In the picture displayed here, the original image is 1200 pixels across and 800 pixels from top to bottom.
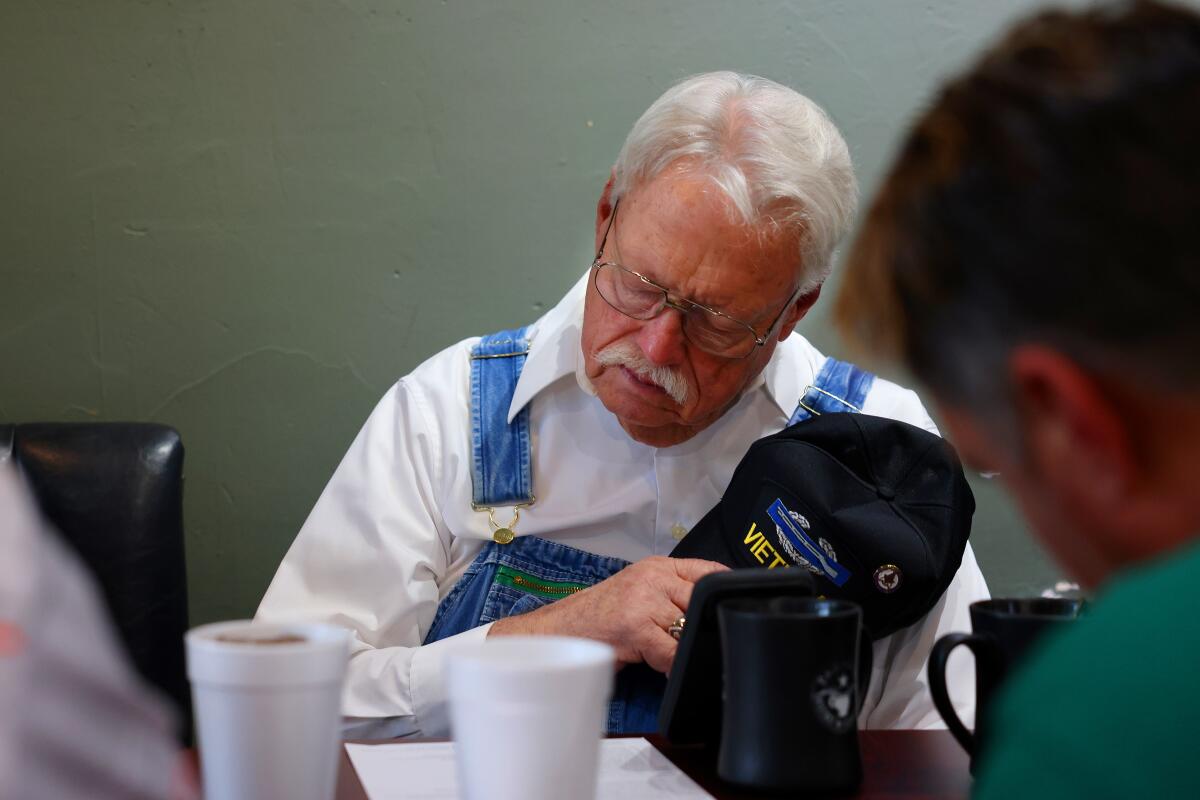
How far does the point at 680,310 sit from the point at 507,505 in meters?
0.34

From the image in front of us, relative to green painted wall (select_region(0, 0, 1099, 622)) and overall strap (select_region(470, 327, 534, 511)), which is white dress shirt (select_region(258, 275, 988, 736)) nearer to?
overall strap (select_region(470, 327, 534, 511))

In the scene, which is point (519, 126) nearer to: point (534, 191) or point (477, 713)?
point (534, 191)

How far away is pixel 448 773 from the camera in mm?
976

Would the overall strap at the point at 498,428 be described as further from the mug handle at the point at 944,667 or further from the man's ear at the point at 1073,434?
the man's ear at the point at 1073,434

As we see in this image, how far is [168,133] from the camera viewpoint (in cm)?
184

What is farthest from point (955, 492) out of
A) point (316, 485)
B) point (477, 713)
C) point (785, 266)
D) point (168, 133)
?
point (168, 133)

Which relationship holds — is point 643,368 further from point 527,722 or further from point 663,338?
point 527,722

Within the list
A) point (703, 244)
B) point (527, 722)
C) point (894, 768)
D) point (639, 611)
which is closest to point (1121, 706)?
point (527, 722)

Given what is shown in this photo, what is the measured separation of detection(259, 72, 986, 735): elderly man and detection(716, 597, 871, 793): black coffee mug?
0.43 m

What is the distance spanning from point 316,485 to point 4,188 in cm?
64

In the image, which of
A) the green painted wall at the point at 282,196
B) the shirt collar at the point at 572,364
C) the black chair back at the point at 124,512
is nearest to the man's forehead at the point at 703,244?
the shirt collar at the point at 572,364

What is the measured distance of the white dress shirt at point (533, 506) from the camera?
146 cm

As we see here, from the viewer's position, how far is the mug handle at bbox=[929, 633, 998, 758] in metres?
0.94

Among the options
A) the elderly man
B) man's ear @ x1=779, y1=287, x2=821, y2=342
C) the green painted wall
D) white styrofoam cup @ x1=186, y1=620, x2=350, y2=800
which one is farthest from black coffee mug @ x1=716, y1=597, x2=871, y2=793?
the green painted wall
